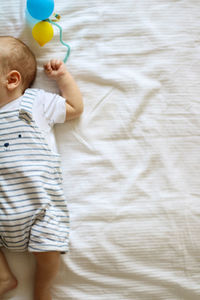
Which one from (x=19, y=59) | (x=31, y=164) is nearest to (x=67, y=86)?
(x=19, y=59)

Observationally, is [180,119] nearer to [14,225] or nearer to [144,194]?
[144,194]

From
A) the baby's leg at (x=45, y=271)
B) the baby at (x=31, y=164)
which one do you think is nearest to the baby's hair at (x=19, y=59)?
the baby at (x=31, y=164)

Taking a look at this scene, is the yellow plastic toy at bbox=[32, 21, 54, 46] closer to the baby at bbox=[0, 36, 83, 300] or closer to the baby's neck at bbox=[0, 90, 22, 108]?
the baby at bbox=[0, 36, 83, 300]

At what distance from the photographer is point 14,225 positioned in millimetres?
1002

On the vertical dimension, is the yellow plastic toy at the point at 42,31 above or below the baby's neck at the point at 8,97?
above

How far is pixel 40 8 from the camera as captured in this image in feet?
3.39

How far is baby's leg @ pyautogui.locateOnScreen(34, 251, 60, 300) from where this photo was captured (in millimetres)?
1009

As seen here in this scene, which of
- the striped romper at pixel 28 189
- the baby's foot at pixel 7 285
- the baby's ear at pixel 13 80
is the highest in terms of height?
the baby's ear at pixel 13 80

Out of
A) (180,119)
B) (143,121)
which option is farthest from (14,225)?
(180,119)

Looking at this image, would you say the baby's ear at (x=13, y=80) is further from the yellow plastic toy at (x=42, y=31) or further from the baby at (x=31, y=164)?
the yellow plastic toy at (x=42, y=31)

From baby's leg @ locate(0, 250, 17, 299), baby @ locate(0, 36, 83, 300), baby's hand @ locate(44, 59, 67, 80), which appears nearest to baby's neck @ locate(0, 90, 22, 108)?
baby @ locate(0, 36, 83, 300)

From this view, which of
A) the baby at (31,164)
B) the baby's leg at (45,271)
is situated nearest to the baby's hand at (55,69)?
the baby at (31,164)

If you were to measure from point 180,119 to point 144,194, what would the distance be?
0.29m

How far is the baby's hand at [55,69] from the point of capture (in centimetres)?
109
